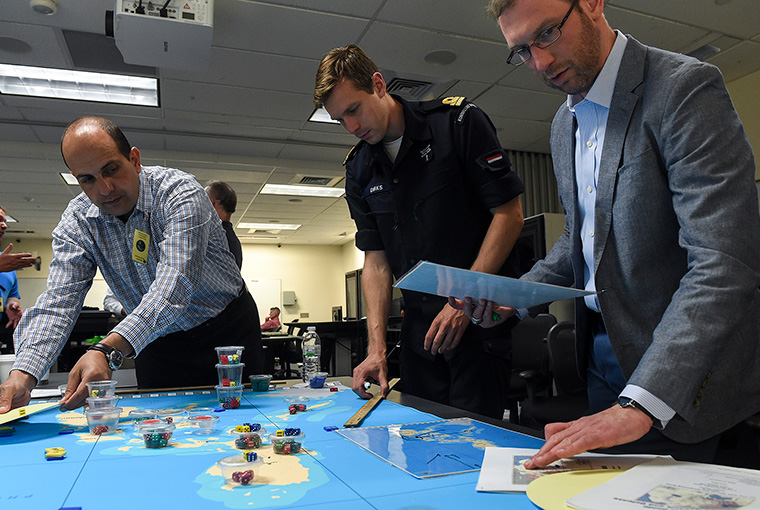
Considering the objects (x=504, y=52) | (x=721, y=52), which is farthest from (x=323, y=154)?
(x=721, y=52)

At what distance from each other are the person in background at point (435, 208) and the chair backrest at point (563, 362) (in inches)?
50.4

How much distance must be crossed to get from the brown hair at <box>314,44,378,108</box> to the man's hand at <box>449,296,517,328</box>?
2.30 ft

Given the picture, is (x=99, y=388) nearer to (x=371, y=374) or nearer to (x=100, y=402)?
(x=100, y=402)

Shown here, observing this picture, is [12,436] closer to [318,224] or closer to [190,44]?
[190,44]

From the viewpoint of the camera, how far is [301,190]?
7.89 m

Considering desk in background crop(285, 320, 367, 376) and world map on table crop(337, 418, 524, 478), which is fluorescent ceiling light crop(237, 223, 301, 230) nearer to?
desk in background crop(285, 320, 367, 376)

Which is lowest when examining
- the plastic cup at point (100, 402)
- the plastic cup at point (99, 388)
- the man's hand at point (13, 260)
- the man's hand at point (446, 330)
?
the plastic cup at point (100, 402)

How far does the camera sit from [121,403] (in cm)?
150

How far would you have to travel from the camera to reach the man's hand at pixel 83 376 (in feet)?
4.38

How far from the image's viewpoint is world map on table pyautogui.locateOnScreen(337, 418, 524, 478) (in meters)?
0.81

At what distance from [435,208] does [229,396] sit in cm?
74

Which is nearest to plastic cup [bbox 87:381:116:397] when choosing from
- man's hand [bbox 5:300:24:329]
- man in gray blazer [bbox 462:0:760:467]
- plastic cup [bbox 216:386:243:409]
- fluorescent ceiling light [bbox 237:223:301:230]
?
plastic cup [bbox 216:386:243:409]

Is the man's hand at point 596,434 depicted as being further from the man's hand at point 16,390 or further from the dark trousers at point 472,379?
the man's hand at point 16,390

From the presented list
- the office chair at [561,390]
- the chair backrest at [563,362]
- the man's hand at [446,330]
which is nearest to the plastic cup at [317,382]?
the man's hand at [446,330]
